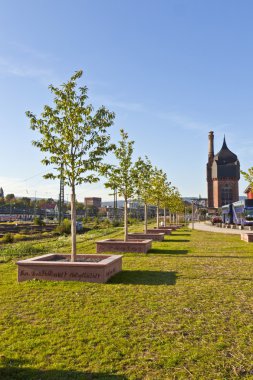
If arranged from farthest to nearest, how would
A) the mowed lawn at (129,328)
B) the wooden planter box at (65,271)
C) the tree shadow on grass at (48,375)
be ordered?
the wooden planter box at (65,271) < the mowed lawn at (129,328) < the tree shadow on grass at (48,375)

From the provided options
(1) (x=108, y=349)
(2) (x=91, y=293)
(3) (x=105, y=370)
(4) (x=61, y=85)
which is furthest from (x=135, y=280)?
(4) (x=61, y=85)

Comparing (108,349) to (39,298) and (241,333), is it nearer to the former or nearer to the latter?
(241,333)

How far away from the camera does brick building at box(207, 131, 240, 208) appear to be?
5468 inches

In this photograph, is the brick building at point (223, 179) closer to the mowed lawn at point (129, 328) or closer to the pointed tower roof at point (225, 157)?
the pointed tower roof at point (225, 157)

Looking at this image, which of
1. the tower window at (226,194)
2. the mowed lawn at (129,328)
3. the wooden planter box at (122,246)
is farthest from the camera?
the tower window at (226,194)

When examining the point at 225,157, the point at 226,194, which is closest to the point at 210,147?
the point at 225,157

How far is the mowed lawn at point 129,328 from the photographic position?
476 cm

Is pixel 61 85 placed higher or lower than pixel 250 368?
higher

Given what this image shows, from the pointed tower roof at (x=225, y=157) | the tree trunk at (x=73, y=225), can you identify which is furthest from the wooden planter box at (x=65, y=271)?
the pointed tower roof at (x=225, y=157)

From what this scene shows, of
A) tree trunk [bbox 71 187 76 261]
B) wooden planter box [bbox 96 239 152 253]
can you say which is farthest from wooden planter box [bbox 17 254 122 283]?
wooden planter box [bbox 96 239 152 253]

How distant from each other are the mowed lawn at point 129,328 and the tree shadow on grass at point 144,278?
0.10ft

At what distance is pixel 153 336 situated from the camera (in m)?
5.94

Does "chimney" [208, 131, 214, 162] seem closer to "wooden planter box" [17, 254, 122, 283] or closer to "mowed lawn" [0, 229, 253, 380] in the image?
"mowed lawn" [0, 229, 253, 380]

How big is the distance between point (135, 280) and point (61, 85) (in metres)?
7.10
